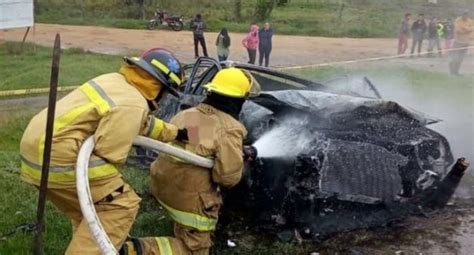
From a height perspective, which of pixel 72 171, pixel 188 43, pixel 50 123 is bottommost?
pixel 188 43

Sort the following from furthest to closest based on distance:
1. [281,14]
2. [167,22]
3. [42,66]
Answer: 1. [281,14]
2. [167,22]
3. [42,66]

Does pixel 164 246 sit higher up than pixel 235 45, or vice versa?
pixel 164 246

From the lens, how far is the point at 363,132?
5.48m

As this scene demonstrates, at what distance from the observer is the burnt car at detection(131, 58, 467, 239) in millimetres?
5156

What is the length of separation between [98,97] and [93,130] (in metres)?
0.19

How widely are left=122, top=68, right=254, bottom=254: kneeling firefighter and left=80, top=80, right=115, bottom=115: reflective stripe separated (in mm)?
712

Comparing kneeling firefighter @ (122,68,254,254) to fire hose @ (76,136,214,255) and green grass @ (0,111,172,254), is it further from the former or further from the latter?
green grass @ (0,111,172,254)

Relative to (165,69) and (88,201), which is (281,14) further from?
(88,201)

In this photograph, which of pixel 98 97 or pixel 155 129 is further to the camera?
pixel 155 129

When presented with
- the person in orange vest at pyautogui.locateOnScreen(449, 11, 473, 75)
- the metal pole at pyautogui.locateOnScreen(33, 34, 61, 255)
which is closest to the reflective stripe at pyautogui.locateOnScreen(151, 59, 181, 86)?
the metal pole at pyautogui.locateOnScreen(33, 34, 61, 255)

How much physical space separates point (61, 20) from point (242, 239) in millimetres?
26169

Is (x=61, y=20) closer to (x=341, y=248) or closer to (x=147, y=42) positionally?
(x=147, y=42)

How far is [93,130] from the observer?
3.69 m

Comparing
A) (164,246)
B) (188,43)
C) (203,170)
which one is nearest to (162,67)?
(203,170)
